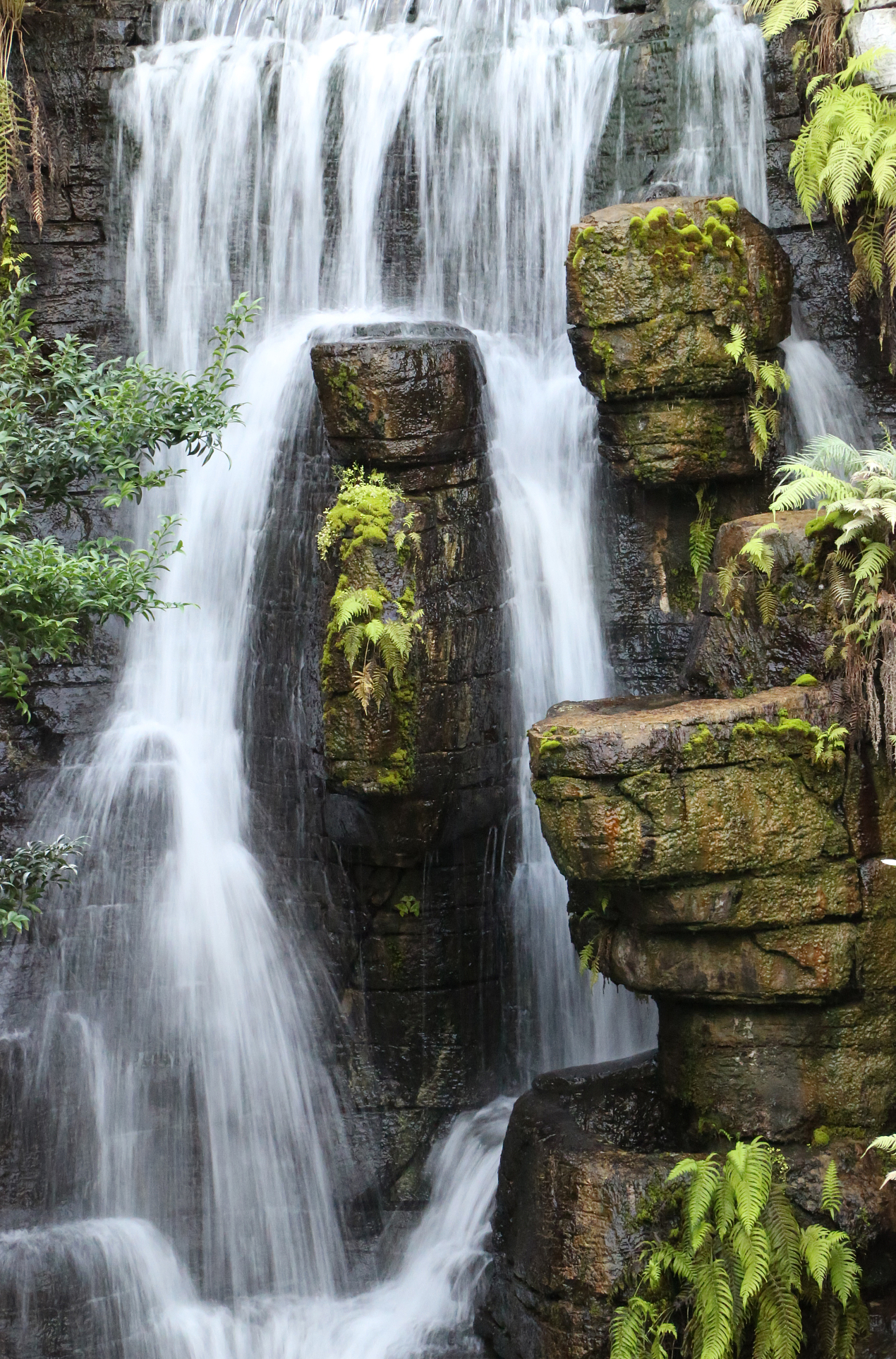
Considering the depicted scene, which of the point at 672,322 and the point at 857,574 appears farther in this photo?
the point at 672,322

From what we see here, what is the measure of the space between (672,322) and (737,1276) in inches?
214

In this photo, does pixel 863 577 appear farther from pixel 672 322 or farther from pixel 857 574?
pixel 672 322

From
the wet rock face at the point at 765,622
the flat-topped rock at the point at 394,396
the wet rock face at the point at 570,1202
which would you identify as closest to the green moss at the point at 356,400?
the flat-topped rock at the point at 394,396

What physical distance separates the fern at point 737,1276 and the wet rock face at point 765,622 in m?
2.32

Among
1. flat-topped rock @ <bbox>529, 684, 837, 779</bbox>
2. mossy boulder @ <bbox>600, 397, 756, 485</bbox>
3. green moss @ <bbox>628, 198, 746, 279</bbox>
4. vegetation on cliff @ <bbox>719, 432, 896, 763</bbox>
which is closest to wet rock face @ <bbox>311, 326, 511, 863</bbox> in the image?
mossy boulder @ <bbox>600, 397, 756, 485</bbox>

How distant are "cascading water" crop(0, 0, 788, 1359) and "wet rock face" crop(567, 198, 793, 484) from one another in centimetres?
81

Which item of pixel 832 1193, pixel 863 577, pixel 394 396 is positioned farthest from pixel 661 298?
pixel 832 1193

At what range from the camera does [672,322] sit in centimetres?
870

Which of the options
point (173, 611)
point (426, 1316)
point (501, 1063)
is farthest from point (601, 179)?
point (426, 1316)

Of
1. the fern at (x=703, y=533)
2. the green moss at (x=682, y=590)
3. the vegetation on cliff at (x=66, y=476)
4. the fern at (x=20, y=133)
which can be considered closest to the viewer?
the vegetation on cliff at (x=66, y=476)

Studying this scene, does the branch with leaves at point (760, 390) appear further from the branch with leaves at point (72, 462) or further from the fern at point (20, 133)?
the fern at point (20, 133)

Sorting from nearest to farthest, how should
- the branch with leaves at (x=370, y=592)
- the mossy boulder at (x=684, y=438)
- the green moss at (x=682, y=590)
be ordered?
the branch with leaves at (x=370, y=592)
the mossy boulder at (x=684, y=438)
the green moss at (x=682, y=590)

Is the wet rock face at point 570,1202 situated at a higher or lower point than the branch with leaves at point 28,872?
lower

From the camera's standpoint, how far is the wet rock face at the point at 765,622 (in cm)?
714
